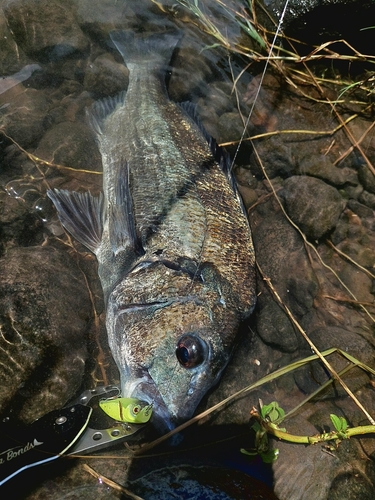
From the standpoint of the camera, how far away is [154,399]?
95.8 inches

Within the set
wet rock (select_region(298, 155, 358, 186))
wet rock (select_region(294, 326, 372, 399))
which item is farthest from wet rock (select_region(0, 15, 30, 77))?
wet rock (select_region(294, 326, 372, 399))

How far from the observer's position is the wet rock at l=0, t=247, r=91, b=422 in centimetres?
273

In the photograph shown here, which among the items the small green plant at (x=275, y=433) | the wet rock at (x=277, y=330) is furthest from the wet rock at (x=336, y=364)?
the small green plant at (x=275, y=433)

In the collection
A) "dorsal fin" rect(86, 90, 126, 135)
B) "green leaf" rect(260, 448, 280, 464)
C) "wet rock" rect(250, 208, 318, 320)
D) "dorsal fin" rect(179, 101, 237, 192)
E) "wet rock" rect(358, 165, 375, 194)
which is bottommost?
"green leaf" rect(260, 448, 280, 464)

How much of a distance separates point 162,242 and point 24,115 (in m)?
2.41

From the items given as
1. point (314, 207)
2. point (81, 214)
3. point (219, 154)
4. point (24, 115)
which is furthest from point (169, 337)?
point (24, 115)

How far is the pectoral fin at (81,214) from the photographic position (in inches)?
138

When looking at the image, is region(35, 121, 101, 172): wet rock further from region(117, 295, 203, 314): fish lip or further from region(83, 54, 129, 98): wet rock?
region(117, 295, 203, 314): fish lip

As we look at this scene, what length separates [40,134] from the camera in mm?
4188

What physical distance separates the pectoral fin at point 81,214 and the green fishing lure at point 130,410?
150 cm

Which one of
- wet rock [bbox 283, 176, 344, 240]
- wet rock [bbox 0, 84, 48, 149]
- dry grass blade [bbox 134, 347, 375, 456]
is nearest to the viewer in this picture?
dry grass blade [bbox 134, 347, 375, 456]

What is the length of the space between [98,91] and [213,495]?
13.7 ft

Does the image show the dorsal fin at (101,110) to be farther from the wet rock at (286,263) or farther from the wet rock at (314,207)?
the wet rock at (314,207)

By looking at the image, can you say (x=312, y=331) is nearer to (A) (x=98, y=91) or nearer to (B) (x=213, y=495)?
(B) (x=213, y=495)
